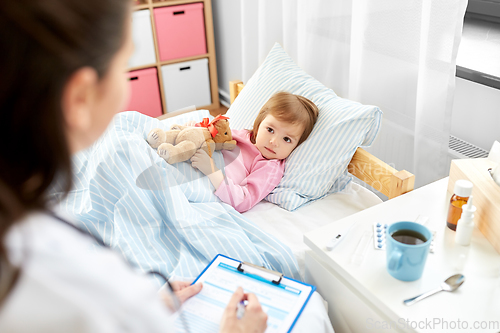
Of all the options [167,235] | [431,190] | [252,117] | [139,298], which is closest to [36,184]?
[139,298]

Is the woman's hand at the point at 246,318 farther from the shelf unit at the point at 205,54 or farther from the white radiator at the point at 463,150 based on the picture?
the shelf unit at the point at 205,54

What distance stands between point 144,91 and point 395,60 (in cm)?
Result: 177

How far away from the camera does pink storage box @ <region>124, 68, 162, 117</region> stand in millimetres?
2660

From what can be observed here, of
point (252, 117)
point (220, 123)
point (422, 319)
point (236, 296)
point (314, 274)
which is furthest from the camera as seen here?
point (252, 117)

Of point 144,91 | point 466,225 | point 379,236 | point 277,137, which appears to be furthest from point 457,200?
point 144,91

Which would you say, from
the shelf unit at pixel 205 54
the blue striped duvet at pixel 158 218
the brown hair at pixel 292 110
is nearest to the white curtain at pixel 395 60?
the brown hair at pixel 292 110

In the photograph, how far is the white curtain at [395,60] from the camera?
4.08 feet

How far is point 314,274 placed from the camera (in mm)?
913

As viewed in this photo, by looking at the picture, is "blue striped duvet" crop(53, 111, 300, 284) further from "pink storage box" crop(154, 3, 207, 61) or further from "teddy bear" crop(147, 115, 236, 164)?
"pink storage box" crop(154, 3, 207, 61)

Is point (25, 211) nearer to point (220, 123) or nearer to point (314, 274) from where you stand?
point (314, 274)

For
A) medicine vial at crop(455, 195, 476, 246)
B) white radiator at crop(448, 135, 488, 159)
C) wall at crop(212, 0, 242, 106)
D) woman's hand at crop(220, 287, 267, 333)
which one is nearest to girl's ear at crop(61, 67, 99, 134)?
woman's hand at crop(220, 287, 267, 333)

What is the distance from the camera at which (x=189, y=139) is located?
1265 millimetres

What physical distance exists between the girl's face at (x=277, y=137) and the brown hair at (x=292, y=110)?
0.02 metres

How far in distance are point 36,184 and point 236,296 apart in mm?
499
